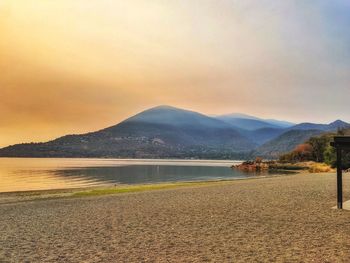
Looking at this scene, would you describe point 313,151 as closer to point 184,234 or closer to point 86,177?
point 86,177

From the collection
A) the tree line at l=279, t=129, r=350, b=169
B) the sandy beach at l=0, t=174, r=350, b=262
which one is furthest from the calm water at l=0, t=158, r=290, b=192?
the sandy beach at l=0, t=174, r=350, b=262

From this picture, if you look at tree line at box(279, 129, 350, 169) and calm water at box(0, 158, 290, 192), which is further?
tree line at box(279, 129, 350, 169)

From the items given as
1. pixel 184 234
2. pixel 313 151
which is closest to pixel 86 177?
pixel 184 234

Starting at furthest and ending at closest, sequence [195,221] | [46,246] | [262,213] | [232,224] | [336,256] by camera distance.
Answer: [262,213]
[195,221]
[232,224]
[46,246]
[336,256]

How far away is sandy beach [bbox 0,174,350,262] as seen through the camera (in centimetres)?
1091

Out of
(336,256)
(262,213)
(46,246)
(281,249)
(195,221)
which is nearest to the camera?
(336,256)

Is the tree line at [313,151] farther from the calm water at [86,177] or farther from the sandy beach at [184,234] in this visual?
the sandy beach at [184,234]

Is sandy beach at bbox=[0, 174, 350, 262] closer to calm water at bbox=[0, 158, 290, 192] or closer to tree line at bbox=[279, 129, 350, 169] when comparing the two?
calm water at bbox=[0, 158, 290, 192]

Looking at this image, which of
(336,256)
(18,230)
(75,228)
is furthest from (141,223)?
(336,256)

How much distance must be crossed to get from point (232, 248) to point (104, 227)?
240 inches

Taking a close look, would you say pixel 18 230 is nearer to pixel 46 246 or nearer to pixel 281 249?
pixel 46 246

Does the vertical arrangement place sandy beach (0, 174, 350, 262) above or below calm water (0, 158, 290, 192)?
above

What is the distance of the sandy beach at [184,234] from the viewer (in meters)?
10.9

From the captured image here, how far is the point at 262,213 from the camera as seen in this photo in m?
18.6
